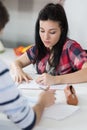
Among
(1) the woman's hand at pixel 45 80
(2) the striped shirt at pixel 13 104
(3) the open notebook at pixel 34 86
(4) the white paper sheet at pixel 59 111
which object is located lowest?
(3) the open notebook at pixel 34 86

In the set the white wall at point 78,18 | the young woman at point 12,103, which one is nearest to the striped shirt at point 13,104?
the young woman at point 12,103

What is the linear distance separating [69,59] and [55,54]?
0.29 feet

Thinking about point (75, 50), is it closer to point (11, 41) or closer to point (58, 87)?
point (58, 87)

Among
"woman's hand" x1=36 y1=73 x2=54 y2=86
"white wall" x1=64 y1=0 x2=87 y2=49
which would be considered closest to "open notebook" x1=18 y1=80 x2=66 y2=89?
"woman's hand" x1=36 y1=73 x2=54 y2=86

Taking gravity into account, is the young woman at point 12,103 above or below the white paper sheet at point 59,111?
above

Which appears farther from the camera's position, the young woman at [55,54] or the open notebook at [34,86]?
the young woman at [55,54]

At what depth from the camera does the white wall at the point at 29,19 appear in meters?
2.21

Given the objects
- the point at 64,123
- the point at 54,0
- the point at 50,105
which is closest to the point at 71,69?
the point at 50,105

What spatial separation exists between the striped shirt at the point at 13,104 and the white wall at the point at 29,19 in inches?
54.2

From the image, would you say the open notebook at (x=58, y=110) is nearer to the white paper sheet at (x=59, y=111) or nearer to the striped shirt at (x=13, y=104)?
the white paper sheet at (x=59, y=111)

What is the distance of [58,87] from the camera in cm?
143

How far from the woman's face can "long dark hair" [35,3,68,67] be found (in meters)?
0.03

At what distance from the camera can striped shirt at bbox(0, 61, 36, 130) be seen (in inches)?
35.2

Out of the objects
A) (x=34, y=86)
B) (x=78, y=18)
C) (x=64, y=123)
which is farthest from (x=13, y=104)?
(x=78, y=18)
